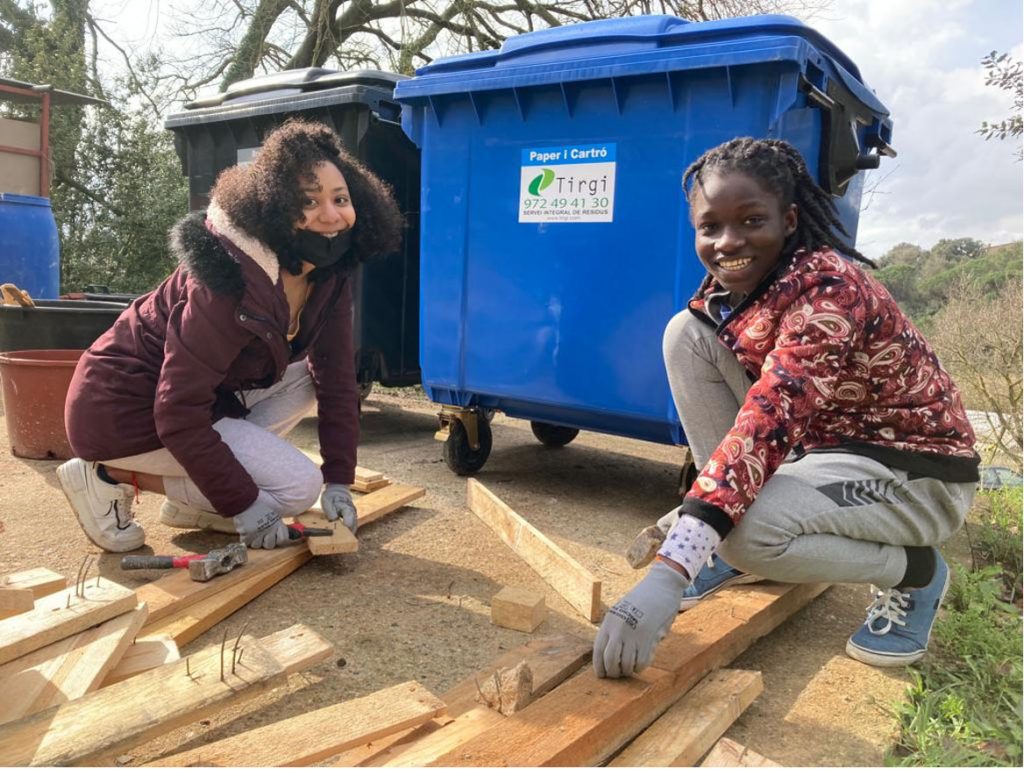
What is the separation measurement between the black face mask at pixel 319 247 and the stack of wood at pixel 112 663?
3.28 feet

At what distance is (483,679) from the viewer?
5.74ft

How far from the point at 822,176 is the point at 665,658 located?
77.9 inches

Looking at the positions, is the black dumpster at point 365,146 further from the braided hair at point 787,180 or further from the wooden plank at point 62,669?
the wooden plank at point 62,669

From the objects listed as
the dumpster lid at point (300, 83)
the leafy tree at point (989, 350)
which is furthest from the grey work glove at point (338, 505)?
the leafy tree at point (989, 350)

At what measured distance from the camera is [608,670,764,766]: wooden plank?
4.98 feet

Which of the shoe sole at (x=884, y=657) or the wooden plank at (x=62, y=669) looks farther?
the shoe sole at (x=884, y=657)

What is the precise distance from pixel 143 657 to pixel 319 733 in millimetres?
572

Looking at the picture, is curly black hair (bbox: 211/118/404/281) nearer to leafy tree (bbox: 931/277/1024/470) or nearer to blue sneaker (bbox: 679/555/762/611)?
blue sneaker (bbox: 679/555/762/611)

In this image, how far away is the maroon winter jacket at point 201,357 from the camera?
2.24m

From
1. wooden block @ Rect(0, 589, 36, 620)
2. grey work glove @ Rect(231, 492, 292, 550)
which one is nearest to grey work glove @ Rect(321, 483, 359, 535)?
grey work glove @ Rect(231, 492, 292, 550)

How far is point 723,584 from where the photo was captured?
235 cm

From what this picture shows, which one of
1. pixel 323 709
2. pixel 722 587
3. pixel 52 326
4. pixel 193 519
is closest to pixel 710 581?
pixel 722 587

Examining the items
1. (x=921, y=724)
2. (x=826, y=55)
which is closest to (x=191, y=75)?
(x=826, y=55)

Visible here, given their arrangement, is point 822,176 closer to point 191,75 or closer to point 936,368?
point 936,368
